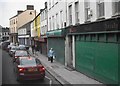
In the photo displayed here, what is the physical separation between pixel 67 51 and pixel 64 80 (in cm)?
708

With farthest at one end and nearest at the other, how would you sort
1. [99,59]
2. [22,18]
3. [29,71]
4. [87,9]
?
[22,18] → [87,9] → [29,71] → [99,59]

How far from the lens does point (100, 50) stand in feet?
46.1

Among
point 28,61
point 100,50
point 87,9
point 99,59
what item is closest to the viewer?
point 100,50

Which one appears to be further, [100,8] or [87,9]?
[87,9]

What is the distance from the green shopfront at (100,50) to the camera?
1209 cm

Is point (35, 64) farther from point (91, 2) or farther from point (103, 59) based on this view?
point (91, 2)

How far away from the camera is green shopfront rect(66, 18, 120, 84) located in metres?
12.1

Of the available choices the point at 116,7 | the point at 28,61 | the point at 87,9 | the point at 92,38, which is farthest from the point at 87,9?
the point at 28,61

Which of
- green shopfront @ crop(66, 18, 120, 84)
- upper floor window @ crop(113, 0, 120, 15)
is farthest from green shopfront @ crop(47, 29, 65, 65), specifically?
upper floor window @ crop(113, 0, 120, 15)

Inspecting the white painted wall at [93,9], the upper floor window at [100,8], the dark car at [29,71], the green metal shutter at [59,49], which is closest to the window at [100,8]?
the upper floor window at [100,8]

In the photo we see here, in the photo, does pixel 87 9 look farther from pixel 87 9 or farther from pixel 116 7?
pixel 116 7

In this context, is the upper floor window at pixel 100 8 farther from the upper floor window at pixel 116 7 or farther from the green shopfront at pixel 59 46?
the green shopfront at pixel 59 46

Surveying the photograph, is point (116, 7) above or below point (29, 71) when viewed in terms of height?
above

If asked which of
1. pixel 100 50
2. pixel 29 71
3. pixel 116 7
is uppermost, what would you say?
pixel 116 7
